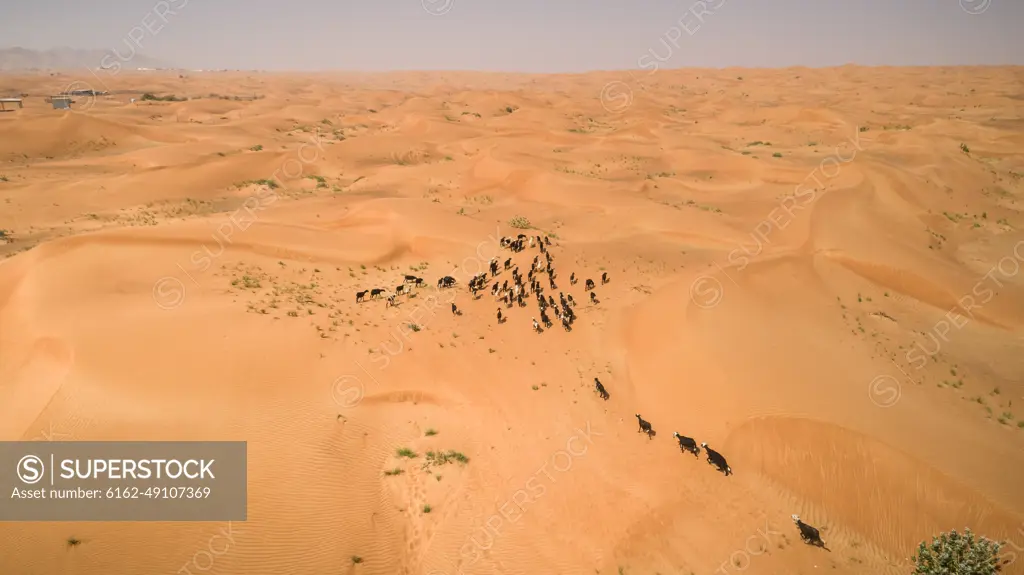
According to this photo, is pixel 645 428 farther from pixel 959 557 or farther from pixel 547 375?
pixel 959 557

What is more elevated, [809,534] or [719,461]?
[719,461]

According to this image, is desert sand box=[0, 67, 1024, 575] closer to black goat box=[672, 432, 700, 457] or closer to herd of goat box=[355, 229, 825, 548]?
black goat box=[672, 432, 700, 457]

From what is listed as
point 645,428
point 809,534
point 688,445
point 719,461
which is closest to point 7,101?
point 645,428

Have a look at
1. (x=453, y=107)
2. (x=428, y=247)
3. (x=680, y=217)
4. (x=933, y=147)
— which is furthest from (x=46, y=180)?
(x=933, y=147)

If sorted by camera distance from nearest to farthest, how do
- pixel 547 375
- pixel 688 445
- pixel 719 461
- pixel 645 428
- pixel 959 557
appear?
pixel 959 557
pixel 719 461
pixel 688 445
pixel 645 428
pixel 547 375

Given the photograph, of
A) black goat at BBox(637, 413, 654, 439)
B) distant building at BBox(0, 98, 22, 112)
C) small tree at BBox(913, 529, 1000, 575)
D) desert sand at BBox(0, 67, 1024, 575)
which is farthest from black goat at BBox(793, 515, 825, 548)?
distant building at BBox(0, 98, 22, 112)

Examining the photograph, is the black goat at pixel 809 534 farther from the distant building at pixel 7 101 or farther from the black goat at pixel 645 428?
the distant building at pixel 7 101
